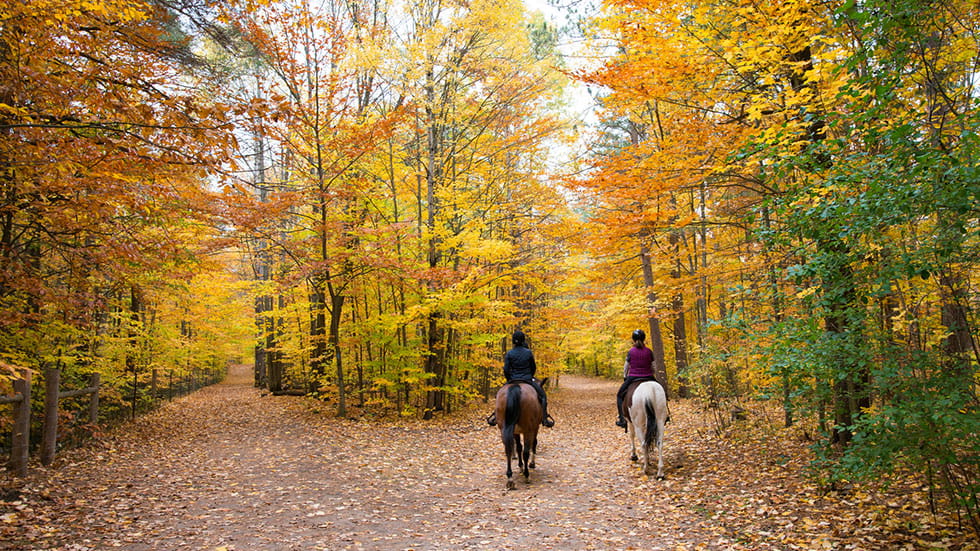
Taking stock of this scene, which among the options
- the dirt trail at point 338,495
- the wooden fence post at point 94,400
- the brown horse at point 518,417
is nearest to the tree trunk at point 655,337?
the dirt trail at point 338,495

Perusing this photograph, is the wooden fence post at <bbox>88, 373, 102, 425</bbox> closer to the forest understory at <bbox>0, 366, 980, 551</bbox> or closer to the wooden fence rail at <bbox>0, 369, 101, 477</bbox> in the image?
the wooden fence rail at <bbox>0, 369, 101, 477</bbox>

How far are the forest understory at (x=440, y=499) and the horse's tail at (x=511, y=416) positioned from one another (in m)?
0.69

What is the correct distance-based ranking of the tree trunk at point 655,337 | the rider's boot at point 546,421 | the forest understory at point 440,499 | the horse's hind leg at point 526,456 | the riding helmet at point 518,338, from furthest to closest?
the tree trunk at point 655,337, the rider's boot at point 546,421, the riding helmet at point 518,338, the horse's hind leg at point 526,456, the forest understory at point 440,499

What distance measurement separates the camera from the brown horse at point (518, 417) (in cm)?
739

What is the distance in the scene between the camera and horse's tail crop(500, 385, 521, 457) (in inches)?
290

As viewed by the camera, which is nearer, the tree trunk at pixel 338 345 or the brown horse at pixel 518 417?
the brown horse at pixel 518 417

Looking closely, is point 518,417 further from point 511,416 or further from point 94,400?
point 94,400

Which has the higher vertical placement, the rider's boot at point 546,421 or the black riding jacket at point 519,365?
the black riding jacket at point 519,365

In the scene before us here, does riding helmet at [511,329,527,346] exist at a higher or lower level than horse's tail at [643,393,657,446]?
higher

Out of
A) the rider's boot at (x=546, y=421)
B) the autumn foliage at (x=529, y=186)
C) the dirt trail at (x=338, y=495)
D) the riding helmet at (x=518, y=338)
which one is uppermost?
the autumn foliage at (x=529, y=186)

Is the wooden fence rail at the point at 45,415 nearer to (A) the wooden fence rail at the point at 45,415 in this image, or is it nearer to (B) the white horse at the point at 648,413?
(A) the wooden fence rail at the point at 45,415

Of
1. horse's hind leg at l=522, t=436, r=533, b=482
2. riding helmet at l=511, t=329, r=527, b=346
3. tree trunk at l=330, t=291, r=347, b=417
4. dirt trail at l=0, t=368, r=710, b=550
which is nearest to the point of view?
dirt trail at l=0, t=368, r=710, b=550

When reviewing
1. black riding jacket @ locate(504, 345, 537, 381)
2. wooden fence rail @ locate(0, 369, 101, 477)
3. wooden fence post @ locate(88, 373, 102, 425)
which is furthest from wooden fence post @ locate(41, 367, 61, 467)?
black riding jacket @ locate(504, 345, 537, 381)

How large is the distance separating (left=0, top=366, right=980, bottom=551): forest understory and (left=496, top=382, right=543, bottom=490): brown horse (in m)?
0.47
